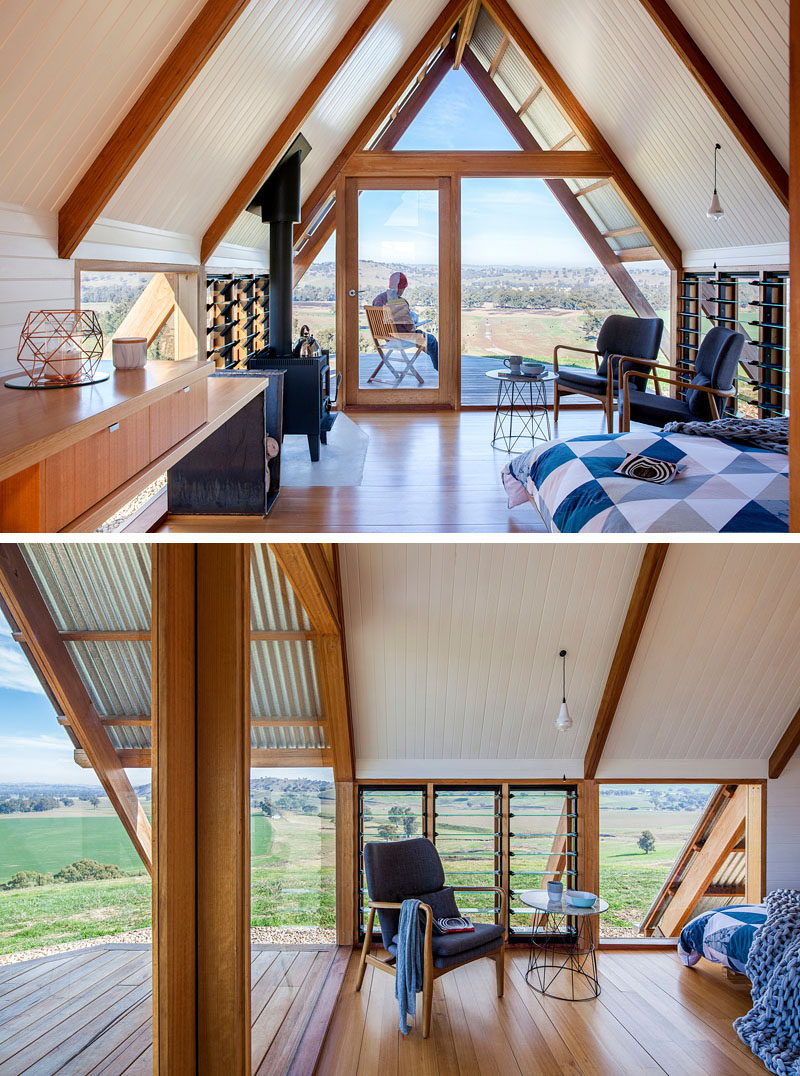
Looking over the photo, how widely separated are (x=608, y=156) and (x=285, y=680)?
205 inches

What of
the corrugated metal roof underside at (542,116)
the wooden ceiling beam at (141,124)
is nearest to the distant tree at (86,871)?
the wooden ceiling beam at (141,124)

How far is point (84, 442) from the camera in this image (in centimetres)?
206

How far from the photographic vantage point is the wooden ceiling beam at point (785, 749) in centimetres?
627

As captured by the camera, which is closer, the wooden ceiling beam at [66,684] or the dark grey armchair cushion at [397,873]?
the wooden ceiling beam at [66,684]

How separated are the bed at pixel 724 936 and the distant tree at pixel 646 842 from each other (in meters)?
1.27

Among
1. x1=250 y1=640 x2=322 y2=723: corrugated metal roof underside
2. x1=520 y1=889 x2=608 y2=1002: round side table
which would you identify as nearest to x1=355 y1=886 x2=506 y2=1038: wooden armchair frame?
x1=520 y1=889 x2=608 y2=1002: round side table

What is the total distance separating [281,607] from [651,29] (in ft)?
13.5

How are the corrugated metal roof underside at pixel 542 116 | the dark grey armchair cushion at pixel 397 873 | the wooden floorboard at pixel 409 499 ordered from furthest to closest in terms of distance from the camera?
1. the corrugated metal roof underside at pixel 542 116
2. the dark grey armchair cushion at pixel 397 873
3. the wooden floorboard at pixel 409 499

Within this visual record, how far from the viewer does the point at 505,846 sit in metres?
6.44

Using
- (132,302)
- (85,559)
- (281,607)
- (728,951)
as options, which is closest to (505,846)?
(728,951)

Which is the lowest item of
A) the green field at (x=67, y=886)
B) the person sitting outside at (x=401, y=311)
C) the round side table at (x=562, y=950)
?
the round side table at (x=562, y=950)

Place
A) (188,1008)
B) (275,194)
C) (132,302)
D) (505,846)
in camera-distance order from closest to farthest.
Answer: (188,1008) → (132,302) → (275,194) → (505,846)

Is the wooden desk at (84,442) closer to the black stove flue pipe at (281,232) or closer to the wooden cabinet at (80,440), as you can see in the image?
the wooden cabinet at (80,440)

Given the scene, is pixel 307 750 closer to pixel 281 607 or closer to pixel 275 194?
pixel 281 607
